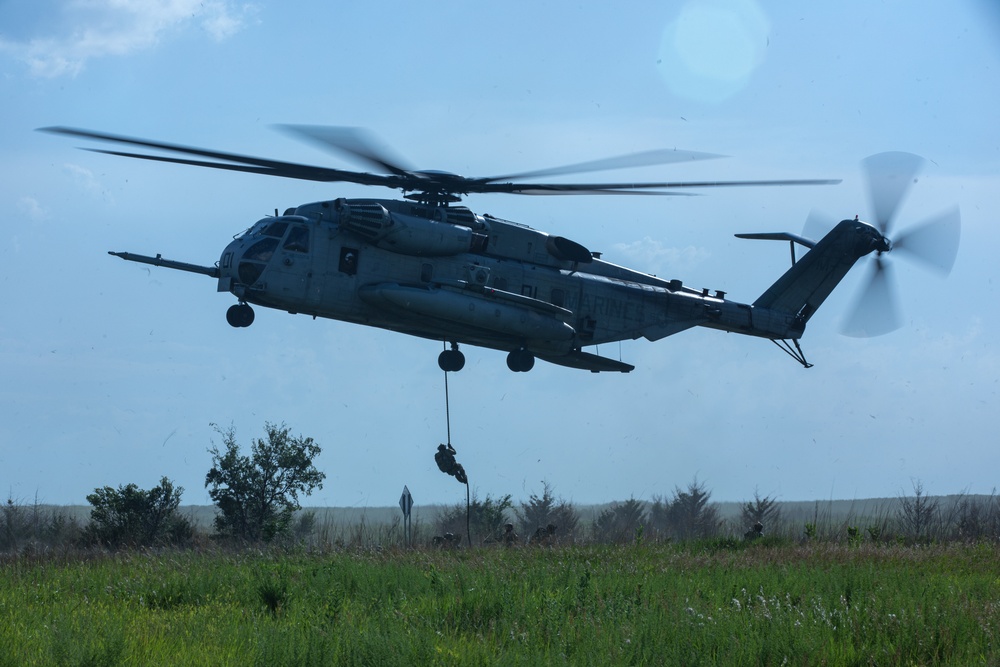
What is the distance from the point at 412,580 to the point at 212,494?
19.7 m

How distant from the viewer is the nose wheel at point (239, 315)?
784 inches

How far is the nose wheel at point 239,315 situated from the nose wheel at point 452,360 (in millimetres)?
4374

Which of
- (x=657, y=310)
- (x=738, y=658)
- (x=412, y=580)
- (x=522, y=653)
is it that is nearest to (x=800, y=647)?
(x=738, y=658)

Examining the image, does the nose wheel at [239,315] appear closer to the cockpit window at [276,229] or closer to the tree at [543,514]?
the cockpit window at [276,229]

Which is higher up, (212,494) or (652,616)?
(212,494)

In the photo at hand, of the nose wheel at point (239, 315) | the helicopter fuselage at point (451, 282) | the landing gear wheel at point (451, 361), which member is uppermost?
the helicopter fuselage at point (451, 282)

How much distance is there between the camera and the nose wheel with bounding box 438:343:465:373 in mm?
22500

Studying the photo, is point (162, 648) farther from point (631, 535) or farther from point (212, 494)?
point (212, 494)

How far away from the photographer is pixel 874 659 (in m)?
10.1

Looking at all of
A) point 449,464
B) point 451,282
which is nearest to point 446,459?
point 449,464

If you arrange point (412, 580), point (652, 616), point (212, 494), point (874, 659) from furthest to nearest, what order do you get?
1. point (212, 494)
2. point (412, 580)
3. point (652, 616)
4. point (874, 659)

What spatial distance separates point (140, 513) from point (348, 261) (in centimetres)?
1409

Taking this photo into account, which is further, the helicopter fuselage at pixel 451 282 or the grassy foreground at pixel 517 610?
the helicopter fuselage at pixel 451 282

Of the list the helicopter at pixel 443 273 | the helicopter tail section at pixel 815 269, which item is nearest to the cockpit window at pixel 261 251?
the helicopter at pixel 443 273
